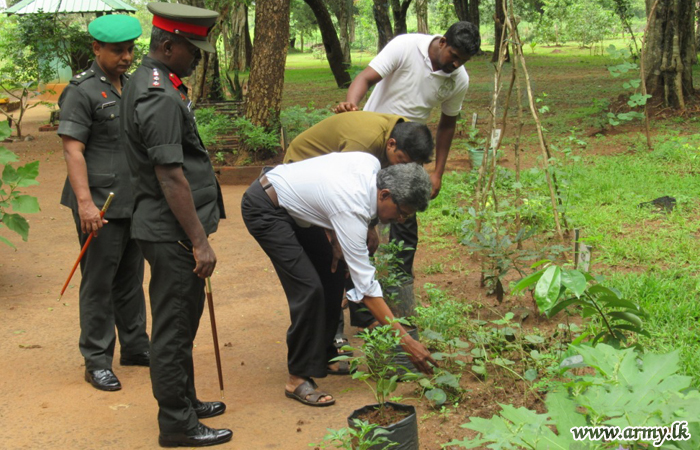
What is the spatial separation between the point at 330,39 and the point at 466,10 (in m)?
7.95

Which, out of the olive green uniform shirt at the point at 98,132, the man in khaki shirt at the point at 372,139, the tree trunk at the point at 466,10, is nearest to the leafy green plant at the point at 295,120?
the man in khaki shirt at the point at 372,139

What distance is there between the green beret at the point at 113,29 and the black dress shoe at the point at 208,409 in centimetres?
192

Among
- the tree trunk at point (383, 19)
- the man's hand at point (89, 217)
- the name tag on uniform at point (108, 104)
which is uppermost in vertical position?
the tree trunk at point (383, 19)

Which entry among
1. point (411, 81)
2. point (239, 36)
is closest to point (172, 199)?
point (411, 81)

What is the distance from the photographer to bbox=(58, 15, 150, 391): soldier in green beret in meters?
3.87

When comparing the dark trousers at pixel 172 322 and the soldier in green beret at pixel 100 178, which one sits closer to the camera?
the dark trousers at pixel 172 322

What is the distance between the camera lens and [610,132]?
1038 centimetres

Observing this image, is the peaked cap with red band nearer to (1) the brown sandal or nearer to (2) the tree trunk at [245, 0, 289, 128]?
(1) the brown sandal

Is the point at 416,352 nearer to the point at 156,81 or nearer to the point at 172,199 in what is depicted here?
the point at 172,199

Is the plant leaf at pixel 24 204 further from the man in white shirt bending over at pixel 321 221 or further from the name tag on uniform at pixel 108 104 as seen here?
the man in white shirt bending over at pixel 321 221

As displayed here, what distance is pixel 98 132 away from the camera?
4004 millimetres

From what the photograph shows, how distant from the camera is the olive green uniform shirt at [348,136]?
396 cm

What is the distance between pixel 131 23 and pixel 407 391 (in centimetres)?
241

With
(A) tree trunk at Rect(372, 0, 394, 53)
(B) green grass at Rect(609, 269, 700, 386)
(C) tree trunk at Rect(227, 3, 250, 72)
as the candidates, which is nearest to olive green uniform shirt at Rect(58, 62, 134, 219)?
(B) green grass at Rect(609, 269, 700, 386)
